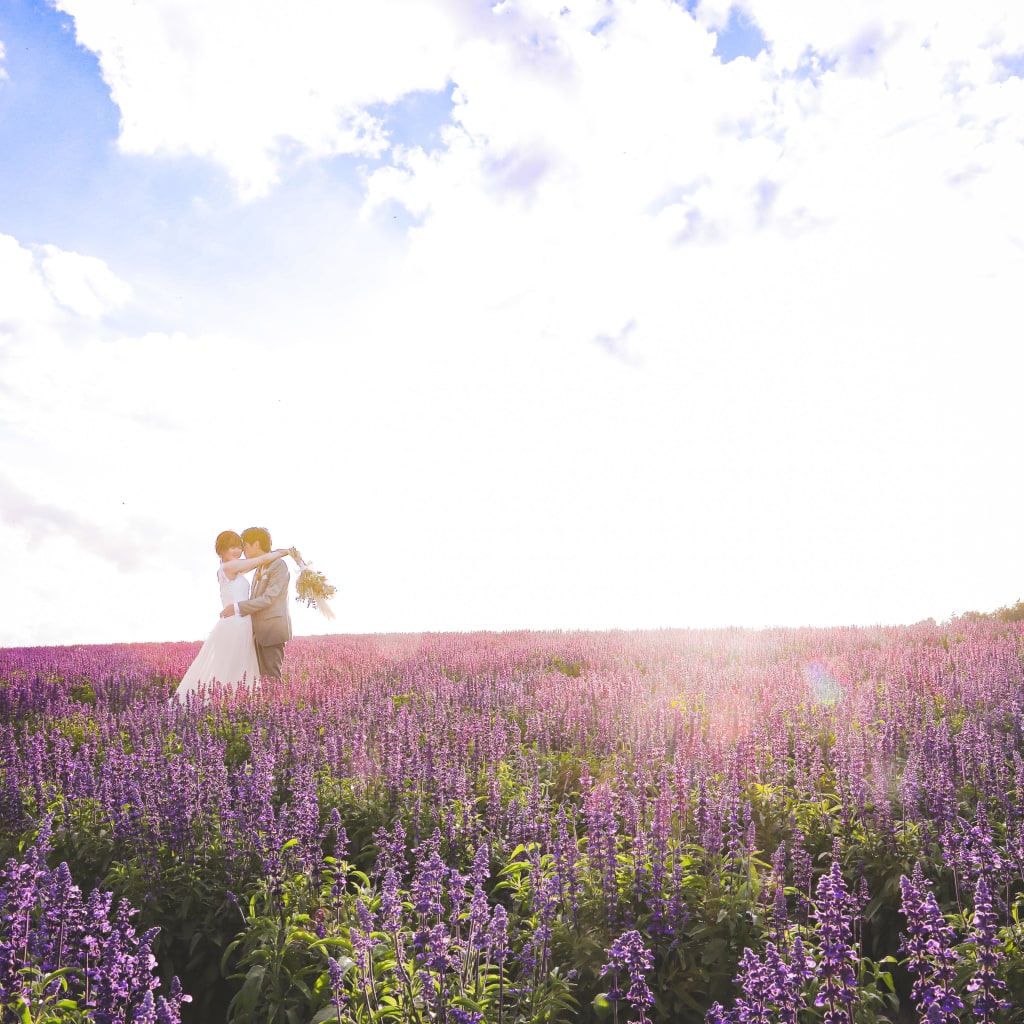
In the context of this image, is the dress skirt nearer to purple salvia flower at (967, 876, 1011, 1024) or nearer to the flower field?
the flower field

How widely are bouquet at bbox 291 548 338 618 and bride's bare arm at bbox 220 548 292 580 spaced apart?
6.91 feet

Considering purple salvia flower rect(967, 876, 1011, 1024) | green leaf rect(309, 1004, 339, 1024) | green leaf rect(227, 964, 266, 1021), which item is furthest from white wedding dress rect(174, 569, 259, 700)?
purple salvia flower rect(967, 876, 1011, 1024)

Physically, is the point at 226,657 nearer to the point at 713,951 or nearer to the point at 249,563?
the point at 249,563

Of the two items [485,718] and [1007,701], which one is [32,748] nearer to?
[485,718]

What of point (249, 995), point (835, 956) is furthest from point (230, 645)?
point (835, 956)

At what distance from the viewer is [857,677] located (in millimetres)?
11180

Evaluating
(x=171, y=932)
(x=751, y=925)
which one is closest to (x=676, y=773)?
(x=751, y=925)

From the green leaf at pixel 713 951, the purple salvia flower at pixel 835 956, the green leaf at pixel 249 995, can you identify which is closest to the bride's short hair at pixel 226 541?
the green leaf at pixel 249 995

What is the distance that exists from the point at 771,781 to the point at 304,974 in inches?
A: 152

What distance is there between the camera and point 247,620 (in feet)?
43.3

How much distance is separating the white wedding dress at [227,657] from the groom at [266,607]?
20cm

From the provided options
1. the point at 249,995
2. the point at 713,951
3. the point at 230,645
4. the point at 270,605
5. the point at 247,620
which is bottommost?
the point at 249,995

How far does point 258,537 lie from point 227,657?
6.88 ft

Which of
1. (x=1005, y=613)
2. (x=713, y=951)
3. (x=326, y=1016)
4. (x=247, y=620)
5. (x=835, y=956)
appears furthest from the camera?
(x=1005, y=613)
